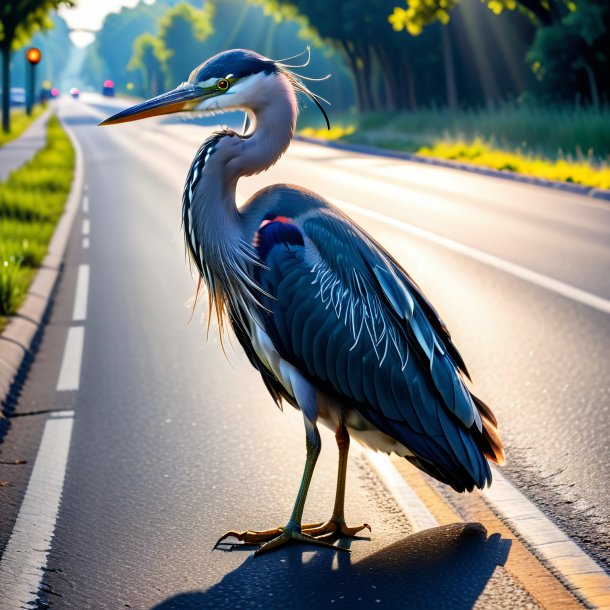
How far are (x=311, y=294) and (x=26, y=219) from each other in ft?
42.8

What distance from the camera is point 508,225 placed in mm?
14742

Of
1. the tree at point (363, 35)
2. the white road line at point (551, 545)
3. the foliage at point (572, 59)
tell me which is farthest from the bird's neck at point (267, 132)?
the tree at point (363, 35)

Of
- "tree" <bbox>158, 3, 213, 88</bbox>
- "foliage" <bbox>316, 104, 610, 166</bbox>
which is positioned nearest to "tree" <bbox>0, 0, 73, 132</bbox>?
"foliage" <bbox>316, 104, 610, 166</bbox>

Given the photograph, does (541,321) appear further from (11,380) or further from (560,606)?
(560,606)

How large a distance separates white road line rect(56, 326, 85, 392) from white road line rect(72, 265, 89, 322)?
1.81 ft

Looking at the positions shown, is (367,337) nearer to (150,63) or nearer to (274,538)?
(274,538)

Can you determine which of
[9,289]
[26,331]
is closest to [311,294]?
[26,331]

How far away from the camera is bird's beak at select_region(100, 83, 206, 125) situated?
3910 mm

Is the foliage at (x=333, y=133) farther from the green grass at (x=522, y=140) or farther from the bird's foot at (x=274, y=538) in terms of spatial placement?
the bird's foot at (x=274, y=538)

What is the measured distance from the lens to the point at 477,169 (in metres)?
24.5

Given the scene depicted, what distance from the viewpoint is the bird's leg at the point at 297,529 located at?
412 cm

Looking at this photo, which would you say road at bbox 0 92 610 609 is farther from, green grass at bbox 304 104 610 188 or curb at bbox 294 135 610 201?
green grass at bbox 304 104 610 188

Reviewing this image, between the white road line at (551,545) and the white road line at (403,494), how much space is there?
302 millimetres

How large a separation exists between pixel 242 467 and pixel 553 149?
22563 millimetres
